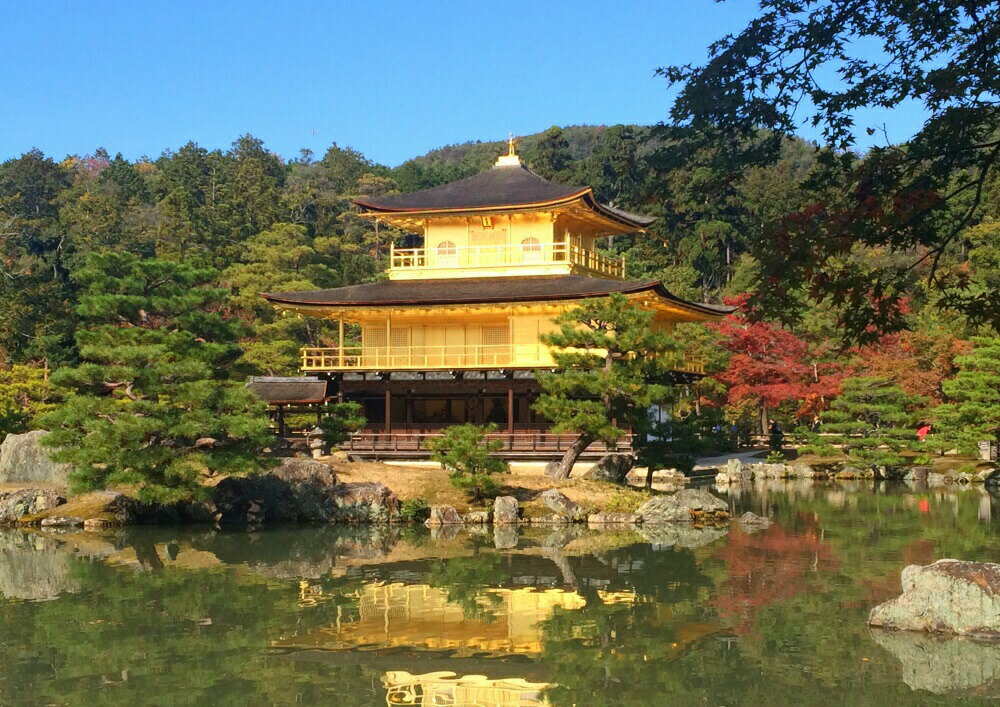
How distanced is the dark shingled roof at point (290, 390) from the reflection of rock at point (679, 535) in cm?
1126

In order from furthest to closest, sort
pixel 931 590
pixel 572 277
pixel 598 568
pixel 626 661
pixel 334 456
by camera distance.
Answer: pixel 572 277, pixel 334 456, pixel 598 568, pixel 931 590, pixel 626 661

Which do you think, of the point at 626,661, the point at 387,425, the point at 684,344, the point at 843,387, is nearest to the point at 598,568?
A: the point at 626,661

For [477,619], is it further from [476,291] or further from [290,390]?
[290,390]

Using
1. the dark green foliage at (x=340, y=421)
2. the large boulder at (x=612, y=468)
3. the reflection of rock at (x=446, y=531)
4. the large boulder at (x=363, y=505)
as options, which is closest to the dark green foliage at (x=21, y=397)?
the dark green foliage at (x=340, y=421)

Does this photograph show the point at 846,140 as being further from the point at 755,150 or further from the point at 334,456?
the point at 334,456

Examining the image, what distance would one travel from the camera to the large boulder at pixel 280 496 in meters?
25.1

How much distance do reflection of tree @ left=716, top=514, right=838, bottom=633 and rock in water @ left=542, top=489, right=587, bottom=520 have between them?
148 inches

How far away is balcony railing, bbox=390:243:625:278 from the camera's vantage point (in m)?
33.2

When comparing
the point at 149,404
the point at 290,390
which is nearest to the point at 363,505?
the point at 149,404

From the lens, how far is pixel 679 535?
22484 millimetres

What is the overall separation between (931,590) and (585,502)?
12923 mm

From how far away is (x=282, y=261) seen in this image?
5334cm

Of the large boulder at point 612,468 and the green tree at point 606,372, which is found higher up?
the green tree at point 606,372

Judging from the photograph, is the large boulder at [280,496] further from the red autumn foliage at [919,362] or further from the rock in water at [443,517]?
the red autumn foliage at [919,362]
